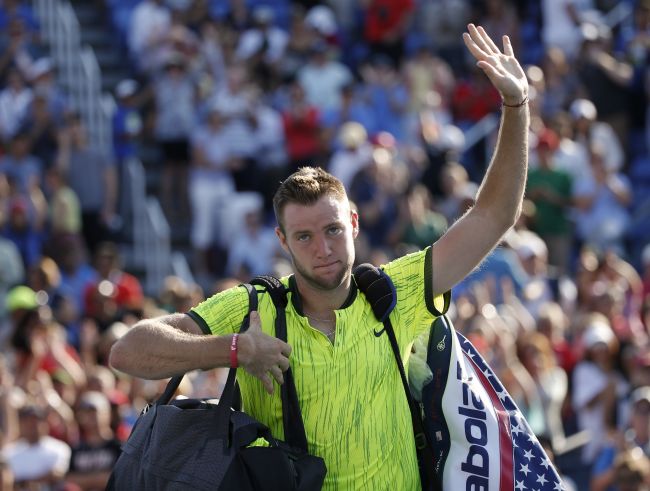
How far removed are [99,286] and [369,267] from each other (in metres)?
8.03

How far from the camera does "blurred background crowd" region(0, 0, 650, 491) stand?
1062 centimetres

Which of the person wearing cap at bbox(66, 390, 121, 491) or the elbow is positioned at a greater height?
the elbow

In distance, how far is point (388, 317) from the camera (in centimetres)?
491

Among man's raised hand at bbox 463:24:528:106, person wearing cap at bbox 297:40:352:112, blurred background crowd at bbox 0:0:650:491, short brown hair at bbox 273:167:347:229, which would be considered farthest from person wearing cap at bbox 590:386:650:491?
person wearing cap at bbox 297:40:352:112

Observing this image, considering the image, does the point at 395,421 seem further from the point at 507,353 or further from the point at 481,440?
the point at 507,353

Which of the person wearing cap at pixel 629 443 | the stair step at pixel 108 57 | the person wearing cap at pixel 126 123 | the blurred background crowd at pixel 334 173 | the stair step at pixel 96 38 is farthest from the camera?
the stair step at pixel 96 38

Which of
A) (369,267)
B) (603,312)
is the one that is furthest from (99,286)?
(369,267)

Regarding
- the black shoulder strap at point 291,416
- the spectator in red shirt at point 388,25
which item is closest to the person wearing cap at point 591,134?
the spectator in red shirt at point 388,25

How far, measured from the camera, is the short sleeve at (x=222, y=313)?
479 centimetres

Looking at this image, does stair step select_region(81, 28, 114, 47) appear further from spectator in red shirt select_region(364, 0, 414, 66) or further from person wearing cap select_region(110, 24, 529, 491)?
person wearing cap select_region(110, 24, 529, 491)

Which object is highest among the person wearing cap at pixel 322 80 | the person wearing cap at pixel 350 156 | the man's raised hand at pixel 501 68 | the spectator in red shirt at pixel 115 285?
the person wearing cap at pixel 322 80

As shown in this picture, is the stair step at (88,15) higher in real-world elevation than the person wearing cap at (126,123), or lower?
higher

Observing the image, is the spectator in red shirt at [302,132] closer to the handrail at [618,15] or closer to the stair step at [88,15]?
the stair step at [88,15]

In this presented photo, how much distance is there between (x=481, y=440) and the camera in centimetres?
507
